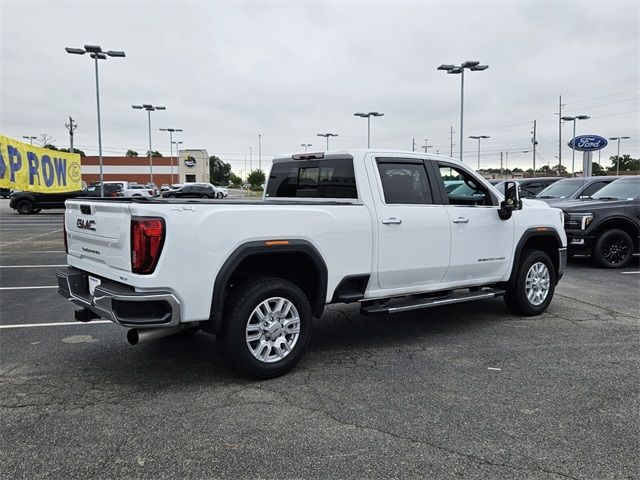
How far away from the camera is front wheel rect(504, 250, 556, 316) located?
21.3 feet

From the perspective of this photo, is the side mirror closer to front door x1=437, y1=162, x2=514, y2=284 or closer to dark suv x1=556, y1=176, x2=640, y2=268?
front door x1=437, y1=162, x2=514, y2=284

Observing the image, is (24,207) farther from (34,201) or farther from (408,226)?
(408,226)

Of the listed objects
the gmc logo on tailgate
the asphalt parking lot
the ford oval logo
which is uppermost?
the ford oval logo

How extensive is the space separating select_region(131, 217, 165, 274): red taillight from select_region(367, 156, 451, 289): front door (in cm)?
212

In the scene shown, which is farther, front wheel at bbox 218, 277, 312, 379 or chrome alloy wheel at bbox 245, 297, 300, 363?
chrome alloy wheel at bbox 245, 297, 300, 363

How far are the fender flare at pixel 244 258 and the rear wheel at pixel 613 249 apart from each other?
824cm

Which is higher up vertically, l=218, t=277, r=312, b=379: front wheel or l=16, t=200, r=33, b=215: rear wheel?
l=16, t=200, r=33, b=215: rear wheel

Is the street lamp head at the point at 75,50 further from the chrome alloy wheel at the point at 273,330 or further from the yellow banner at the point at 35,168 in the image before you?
the chrome alloy wheel at the point at 273,330

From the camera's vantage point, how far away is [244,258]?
4.22m

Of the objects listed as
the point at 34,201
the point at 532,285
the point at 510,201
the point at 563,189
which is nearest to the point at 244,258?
the point at 510,201

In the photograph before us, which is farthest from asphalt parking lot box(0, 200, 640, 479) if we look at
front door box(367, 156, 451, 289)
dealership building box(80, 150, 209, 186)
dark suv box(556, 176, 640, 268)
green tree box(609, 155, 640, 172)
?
green tree box(609, 155, 640, 172)

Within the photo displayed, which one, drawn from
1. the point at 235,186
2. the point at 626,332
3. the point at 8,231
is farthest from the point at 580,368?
the point at 235,186

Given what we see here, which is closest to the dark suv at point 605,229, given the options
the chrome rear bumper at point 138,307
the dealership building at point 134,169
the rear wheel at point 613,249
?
the rear wheel at point 613,249

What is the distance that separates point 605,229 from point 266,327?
29.8 ft
